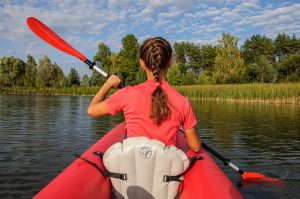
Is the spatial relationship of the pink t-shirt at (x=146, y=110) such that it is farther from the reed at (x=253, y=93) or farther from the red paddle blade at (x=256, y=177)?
the reed at (x=253, y=93)

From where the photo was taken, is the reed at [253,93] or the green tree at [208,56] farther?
the green tree at [208,56]

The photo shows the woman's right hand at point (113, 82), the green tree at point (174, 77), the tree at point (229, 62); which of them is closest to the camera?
the woman's right hand at point (113, 82)

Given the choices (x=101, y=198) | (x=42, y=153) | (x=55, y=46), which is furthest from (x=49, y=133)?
(x=101, y=198)

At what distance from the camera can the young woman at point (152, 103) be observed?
2.47 meters

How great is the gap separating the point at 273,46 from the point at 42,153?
5430cm

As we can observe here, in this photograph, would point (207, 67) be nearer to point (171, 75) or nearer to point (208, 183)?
point (171, 75)

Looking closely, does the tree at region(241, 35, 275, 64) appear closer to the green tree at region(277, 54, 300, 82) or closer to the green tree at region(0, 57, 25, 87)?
the green tree at region(277, 54, 300, 82)

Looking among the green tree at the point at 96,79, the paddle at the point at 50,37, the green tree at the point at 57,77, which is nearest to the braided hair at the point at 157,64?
the paddle at the point at 50,37

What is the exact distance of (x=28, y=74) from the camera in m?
58.0

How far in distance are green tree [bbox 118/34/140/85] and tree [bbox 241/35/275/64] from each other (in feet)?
58.2

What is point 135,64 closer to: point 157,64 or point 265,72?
point 265,72

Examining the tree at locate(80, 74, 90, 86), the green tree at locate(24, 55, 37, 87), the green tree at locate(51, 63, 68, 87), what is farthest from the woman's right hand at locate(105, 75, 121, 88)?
the tree at locate(80, 74, 90, 86)

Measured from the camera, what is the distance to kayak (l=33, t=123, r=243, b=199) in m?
2.28

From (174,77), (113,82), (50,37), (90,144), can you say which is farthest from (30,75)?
(113,82)
